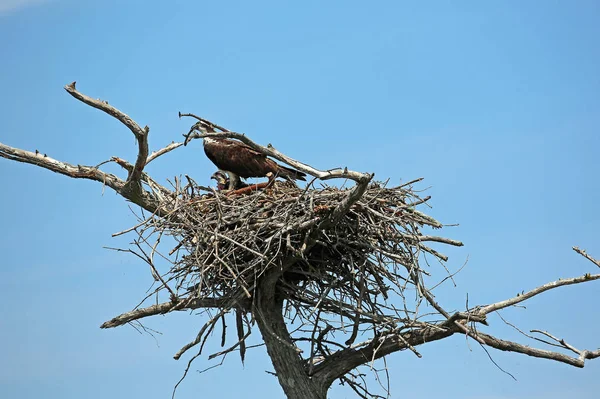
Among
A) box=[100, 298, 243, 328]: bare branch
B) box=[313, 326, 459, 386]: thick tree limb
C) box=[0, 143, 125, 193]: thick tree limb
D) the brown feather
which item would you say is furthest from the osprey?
box=[313, 326, 459, 386]: thick tree limb

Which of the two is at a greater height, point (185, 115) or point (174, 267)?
point (185, 115)

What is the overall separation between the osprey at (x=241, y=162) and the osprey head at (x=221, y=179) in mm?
51

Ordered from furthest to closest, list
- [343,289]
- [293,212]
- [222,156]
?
[222,156]
[343,289]
[293,212]

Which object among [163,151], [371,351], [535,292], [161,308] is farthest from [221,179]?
[535,292]

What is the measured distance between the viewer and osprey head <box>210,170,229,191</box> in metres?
9.03

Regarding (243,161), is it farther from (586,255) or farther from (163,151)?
(586,255)

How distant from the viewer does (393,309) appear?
7.85m

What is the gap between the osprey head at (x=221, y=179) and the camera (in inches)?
356

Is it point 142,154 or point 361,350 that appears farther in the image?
point 361,350

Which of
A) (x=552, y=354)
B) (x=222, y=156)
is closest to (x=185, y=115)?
(x=222, y=156)

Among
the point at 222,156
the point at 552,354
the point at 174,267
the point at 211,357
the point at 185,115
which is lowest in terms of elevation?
the point at 552,354

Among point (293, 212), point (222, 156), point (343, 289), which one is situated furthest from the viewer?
point (222, 156)

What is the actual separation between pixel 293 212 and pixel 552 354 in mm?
2966

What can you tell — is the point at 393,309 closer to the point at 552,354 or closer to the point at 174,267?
the point at 552,354
